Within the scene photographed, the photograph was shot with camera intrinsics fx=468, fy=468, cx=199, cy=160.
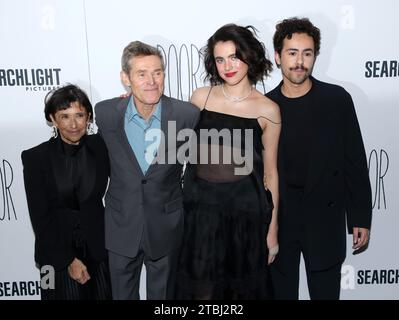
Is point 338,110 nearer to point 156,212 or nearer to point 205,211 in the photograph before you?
point 205,211

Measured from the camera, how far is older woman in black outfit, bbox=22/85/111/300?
2332 millimetres

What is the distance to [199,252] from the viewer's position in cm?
249

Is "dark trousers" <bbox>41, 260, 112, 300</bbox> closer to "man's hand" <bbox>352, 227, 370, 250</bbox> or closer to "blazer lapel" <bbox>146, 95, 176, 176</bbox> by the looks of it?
"blazer lapel" <bbox>146, 95, 176, 176</bbox>

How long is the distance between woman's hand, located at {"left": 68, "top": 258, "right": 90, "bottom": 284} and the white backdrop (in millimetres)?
782

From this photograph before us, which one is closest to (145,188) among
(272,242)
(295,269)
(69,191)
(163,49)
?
(69,191)

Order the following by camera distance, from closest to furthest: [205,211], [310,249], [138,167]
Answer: [138,167] → [205,211] → [310,249]

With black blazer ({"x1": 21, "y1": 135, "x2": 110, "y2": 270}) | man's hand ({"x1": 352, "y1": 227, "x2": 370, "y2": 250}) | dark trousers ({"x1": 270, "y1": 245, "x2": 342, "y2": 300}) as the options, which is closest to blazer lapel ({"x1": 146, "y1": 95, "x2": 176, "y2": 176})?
black blazer ({"x1": 21, "y1": 135, "x2": 110, "y2": 270})

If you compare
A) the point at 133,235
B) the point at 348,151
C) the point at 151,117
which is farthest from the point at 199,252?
the point at 348,151

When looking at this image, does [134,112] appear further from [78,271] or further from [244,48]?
[78,271]

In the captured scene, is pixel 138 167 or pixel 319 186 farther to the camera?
pixel 319 186

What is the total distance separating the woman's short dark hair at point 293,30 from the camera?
2537 mm

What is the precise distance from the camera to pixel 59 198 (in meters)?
2.35

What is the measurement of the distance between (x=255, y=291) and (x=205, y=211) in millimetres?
517

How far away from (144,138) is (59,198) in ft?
1.71
